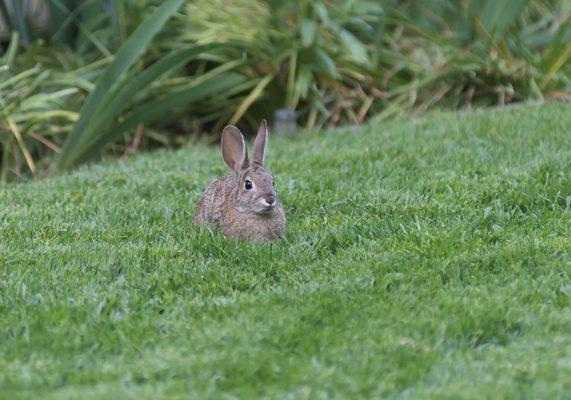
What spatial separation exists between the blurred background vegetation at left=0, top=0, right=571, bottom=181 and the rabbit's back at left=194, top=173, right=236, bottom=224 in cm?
356

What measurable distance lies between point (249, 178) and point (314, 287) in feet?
3.12

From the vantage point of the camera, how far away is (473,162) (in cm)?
713

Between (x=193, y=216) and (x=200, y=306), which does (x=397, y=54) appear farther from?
(x=200, y=306)

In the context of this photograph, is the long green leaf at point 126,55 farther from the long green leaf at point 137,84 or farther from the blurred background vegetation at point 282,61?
the blurred background vegetation at point 282,61

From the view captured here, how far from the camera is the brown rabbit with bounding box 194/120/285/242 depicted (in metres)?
5.40

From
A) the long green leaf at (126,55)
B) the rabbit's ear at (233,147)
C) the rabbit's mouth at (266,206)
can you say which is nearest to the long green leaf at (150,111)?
the long green leaf at (126,55)

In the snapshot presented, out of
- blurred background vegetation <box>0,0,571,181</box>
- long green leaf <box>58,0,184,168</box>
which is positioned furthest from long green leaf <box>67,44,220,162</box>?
blurred background vegetation <box>0,0,571,181</box>

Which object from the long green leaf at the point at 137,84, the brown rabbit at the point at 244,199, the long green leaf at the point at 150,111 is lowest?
the long green leaf at the point at 150,111

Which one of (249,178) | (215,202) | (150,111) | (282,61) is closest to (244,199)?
(249,178)

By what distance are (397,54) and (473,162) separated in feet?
12.6

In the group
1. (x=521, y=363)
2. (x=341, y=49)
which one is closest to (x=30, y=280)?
(x=521, y=363)

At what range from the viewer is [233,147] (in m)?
5.88

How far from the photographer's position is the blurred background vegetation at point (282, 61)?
32.4ft

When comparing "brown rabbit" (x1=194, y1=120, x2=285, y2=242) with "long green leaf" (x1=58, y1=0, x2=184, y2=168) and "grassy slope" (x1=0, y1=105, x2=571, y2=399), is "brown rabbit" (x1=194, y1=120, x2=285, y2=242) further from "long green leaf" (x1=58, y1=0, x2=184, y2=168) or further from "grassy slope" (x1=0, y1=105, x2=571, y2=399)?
"long green leaf" (x1=58, y1=0, x2=184, y2=168)
